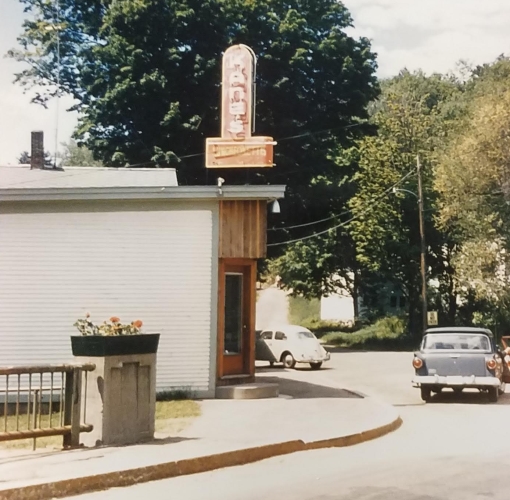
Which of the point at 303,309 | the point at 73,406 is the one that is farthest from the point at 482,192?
the point at 303,309

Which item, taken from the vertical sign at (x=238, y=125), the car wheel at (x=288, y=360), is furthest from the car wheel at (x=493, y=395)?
the car wheel at (x=288, y=360)

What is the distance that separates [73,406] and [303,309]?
208ft

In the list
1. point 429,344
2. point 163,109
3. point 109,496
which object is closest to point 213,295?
point 429,344

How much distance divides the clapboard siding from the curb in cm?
608

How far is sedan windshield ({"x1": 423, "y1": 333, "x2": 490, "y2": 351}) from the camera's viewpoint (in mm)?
18562

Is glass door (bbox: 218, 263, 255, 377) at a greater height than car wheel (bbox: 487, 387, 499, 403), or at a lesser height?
Answer: greater

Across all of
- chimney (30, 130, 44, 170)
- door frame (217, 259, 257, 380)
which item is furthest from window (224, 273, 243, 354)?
chimney (30, 130, 44, 170)

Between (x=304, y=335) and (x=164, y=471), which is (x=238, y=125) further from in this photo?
(x=164, y=471)

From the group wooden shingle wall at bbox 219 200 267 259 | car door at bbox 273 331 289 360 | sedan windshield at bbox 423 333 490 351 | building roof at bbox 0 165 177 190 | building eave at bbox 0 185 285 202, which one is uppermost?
building roof at bbox 0 165 177 190

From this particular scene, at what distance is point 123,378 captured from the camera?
1072 cm

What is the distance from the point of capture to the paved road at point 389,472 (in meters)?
8.30

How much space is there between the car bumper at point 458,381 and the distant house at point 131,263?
4.19 metres

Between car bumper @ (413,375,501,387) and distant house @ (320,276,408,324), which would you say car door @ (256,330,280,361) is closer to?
car bumper @ (413,375,501,387)

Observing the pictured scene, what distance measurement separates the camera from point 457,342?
1872cm
